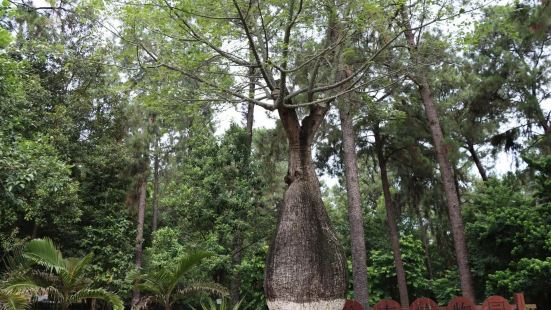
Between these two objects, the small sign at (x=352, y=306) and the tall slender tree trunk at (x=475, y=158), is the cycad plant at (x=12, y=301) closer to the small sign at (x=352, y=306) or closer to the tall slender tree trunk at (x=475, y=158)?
the small sign at (x=352, y=306)

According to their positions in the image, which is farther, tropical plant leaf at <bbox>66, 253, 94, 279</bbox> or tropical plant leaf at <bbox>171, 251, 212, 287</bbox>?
tropical plant leaf at <bbox>66, 253, 94, 279</bbox>

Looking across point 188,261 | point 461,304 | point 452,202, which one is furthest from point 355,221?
point 461,304

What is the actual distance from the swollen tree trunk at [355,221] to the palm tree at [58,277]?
16.8ft

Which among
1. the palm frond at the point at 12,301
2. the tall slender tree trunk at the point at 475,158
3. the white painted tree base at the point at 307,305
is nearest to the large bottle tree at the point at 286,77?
the white painted tree base at the point at 307,305

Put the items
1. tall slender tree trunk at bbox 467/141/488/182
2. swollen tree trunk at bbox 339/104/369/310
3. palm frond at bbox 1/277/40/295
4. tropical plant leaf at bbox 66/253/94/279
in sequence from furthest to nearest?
tall slender tree trunk at bbox 467/141/488/182 < swollen tree trunk at bbox 339/104/369/310 < tropical plant leaf at bbox 66/253/94/279 < palm frond at bbox 1/277/40/295

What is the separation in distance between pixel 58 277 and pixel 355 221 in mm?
6486

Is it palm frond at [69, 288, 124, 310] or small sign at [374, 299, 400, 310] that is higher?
palm frond at [69, 288, 124, 310]

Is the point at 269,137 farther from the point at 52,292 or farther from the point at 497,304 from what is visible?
the point at 497,304

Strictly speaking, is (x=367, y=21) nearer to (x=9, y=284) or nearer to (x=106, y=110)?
(x=9, y=284)

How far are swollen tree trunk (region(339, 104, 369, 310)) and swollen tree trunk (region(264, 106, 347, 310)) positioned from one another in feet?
11.3

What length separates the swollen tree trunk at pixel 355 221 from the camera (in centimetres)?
972

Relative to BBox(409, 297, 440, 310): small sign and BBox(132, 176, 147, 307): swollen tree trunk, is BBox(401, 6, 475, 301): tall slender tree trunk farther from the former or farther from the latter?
BBox(132, 176, 147, 307): swollen tree trunk

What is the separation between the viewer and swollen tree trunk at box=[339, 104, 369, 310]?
31.9ft

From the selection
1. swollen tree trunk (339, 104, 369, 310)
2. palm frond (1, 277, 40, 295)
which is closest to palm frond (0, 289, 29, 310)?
palm frond (1, 277, 40, 295)
